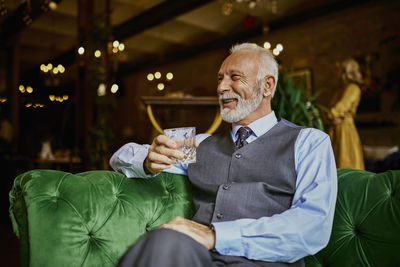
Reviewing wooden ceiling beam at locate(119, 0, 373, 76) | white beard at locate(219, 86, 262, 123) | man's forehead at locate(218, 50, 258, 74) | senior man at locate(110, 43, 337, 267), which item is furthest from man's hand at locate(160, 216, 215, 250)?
wooden ceiling beam at locate(119, 0, 373, 76)

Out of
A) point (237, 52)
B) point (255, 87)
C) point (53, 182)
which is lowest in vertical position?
point (53, 182)

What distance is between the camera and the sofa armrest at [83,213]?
115 centimetres

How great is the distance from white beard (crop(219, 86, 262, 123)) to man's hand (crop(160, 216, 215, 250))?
580mm

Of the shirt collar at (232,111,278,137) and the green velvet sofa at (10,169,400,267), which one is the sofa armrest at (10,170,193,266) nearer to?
the green velvet sofa at (10,169,400,267)

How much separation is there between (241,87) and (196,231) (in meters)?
0.71

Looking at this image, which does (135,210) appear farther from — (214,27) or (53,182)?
(214,27)

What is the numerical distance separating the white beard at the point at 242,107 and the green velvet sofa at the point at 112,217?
45cm

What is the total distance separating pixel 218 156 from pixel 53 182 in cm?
63

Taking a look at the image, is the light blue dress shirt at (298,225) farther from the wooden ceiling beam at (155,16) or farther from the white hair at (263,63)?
the wooden ceiling beam at (155,16)

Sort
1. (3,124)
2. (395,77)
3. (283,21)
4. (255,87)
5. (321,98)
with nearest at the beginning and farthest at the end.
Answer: (255,87)
(395,77)
(3,124)
(321,98)
(283,21)

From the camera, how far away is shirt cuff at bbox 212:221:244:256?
3.47 ft

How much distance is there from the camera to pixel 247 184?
1.25 m

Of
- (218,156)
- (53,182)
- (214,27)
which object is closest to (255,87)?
(218,156)

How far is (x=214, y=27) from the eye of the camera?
8.06m
